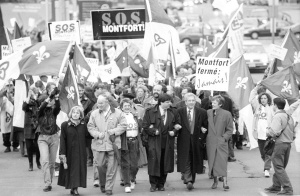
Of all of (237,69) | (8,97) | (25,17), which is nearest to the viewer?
(237,69)

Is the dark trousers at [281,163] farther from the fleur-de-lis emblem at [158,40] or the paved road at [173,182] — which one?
the fleur-de-lis emblem at [158,40]

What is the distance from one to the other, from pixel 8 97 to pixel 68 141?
231 inches

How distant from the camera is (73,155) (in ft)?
43.4

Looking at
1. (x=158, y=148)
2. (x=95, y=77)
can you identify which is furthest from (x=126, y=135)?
(x=95, y=77)

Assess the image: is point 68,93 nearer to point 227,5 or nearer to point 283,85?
point 283,85

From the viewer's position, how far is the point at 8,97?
61.6 feet

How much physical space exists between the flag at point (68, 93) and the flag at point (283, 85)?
3.40m

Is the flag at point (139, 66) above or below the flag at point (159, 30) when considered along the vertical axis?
below

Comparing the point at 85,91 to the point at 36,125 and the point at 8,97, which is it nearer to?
the point at 36,125

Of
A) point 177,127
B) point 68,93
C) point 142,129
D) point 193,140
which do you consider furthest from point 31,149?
point 193,140

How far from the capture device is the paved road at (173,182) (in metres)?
13.6

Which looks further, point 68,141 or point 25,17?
point 25,17

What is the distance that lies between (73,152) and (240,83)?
4505 millimetres

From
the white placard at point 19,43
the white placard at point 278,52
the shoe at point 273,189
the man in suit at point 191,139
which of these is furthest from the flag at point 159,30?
the shoe at point 273,189
